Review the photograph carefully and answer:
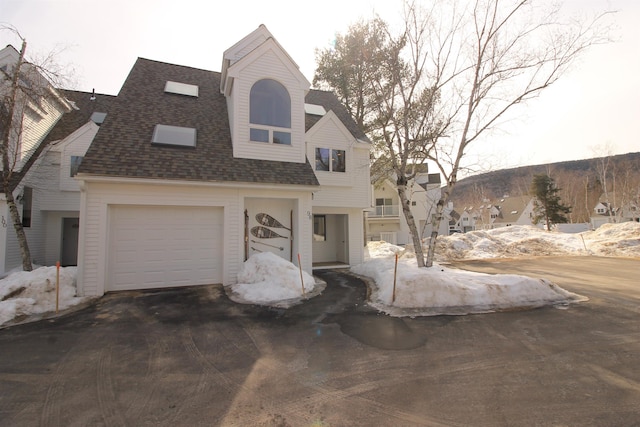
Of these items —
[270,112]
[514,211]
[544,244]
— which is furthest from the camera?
[514,211]

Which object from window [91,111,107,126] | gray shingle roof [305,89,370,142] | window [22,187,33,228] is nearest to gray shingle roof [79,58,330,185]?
window [91,111,107,126]

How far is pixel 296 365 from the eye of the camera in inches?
159

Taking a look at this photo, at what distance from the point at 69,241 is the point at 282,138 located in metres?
11.3

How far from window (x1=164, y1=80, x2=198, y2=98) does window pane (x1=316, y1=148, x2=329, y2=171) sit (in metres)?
5.50

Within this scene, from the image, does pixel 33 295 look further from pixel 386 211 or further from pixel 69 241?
pixel 386 211

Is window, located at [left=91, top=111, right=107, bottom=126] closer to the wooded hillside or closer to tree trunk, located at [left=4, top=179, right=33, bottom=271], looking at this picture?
tree trunk, located at [left=4, top=179, right=33, bottom=271]

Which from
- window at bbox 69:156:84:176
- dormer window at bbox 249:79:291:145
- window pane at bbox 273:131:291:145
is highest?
dormer window at bbox 249:79:291:145

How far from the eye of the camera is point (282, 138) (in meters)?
10.7

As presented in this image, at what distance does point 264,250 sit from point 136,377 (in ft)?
22.2

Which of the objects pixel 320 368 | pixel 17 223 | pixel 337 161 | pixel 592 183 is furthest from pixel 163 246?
pixel 592 183

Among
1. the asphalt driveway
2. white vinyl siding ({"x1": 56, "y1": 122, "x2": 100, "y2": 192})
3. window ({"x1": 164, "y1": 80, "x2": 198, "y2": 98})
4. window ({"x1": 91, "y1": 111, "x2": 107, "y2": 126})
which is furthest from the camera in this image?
window ({"x1": 91, "y1": 111, "x2": 107, "y2": 126})

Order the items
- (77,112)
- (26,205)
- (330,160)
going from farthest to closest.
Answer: (77,112), (330,160), (26,205)

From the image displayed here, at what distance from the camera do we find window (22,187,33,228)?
11227 mm

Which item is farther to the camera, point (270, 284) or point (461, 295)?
point (270, 284)
